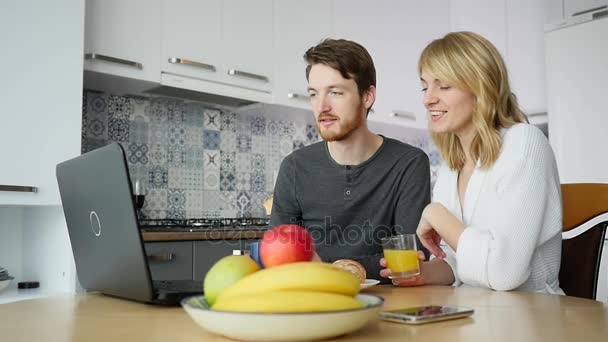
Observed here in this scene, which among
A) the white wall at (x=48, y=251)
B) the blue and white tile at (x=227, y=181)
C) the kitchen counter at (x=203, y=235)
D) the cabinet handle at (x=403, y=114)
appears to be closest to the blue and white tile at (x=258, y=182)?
the blue and white tile at (x=227, y=181)

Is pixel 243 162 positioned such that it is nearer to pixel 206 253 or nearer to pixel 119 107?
pixel 119 107

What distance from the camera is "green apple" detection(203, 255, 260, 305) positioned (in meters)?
0.73

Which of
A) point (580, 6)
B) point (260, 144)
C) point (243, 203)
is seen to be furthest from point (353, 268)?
point (580, 6)

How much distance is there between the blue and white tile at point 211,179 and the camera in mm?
3285

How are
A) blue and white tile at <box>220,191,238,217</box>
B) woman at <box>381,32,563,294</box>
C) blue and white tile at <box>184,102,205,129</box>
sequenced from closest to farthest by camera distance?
woman at <box>381,32,563,294</box>, blue and white tile at <box>184,102,205,129</box>, blue and white tile at <box>220,191,238,217</box>

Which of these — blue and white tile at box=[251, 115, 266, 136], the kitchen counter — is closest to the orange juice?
the kitchen counter

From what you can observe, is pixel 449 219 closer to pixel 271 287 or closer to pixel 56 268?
pixel 271 287

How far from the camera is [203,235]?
2619mm

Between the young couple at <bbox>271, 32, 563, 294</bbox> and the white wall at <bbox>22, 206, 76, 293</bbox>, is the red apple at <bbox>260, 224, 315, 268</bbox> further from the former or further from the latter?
the white wall at <bbox>22, 206, 76, 293</bbox>

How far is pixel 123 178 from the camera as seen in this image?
0.88 meters

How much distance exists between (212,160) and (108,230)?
2.36 meters

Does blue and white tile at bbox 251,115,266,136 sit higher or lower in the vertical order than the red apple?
higher

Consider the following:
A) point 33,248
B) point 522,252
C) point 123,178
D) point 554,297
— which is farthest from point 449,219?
point 33,248

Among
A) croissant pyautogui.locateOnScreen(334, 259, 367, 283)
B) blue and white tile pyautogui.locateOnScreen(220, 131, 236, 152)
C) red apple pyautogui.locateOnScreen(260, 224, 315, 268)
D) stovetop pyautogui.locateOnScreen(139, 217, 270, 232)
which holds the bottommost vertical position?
croissant pyautogui.locateOnScreen(334, 259, 367, 283)
